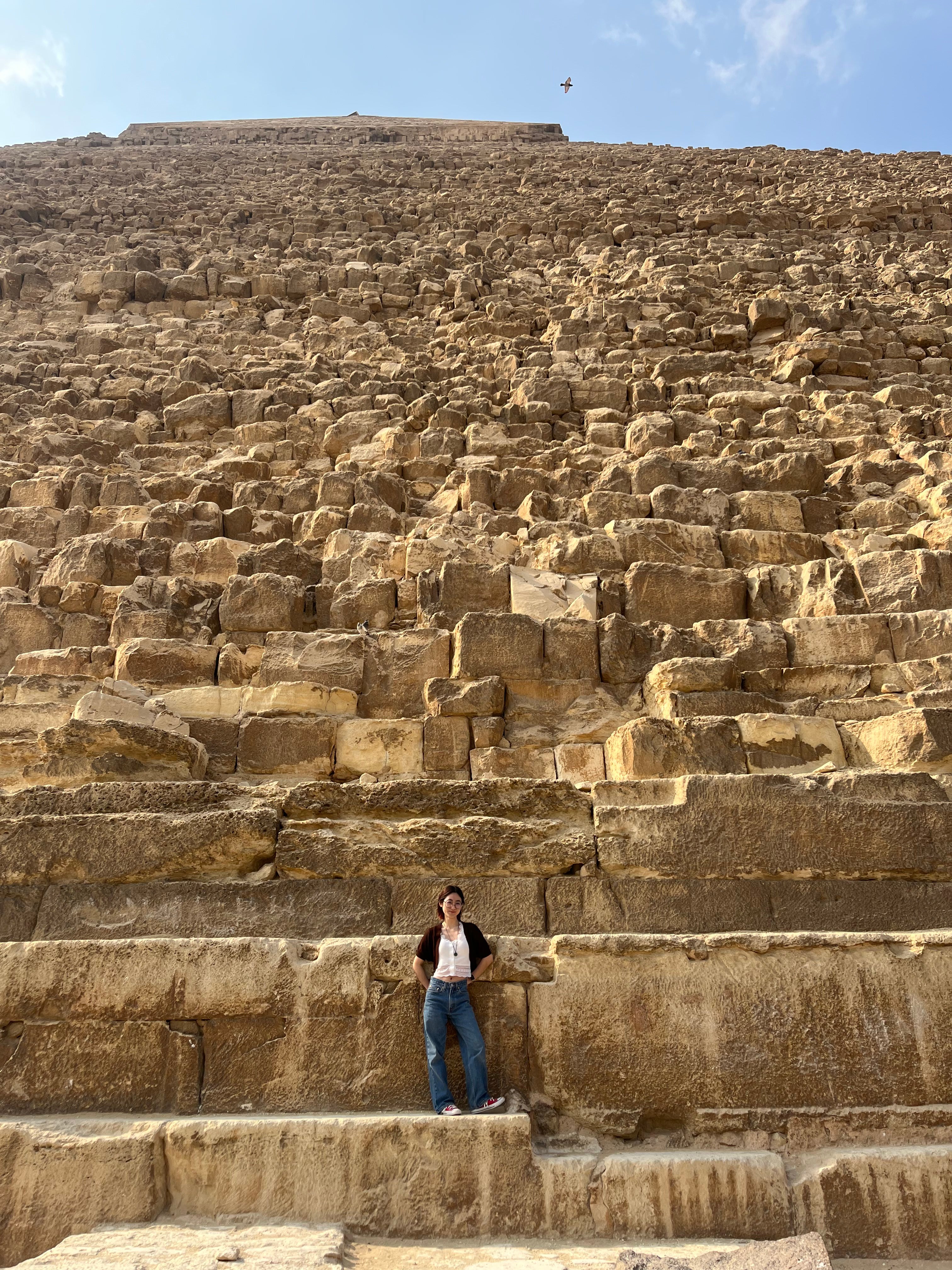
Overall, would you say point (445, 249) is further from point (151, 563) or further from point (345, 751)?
point (345, 751)

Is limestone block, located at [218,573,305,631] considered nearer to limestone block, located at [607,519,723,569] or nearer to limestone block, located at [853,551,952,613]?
limestone block, located at [607,519,723,569]

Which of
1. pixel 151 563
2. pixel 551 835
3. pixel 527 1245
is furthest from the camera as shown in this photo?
pixel 151 563

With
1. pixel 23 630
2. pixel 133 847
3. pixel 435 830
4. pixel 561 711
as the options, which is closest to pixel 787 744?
pixel 561 711

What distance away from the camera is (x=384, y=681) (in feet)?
17.9

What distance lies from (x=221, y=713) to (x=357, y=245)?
9581mm

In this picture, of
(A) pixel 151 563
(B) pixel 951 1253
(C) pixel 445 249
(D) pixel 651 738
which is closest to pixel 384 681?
(D) pixel 651 738

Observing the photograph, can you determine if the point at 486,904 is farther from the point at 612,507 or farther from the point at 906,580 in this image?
the point at 612,507

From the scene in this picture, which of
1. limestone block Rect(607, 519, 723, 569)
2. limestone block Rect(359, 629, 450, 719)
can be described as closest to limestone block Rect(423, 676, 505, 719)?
limestone block Rect(359, 629, 450, 719)

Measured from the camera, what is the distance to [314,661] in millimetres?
5516

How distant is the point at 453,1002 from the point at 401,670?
2448 millimetres

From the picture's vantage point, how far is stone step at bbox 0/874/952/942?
3.83 m

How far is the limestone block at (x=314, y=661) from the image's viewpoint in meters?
5.44

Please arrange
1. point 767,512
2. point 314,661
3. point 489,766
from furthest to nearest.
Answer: point 767,512, point 314,661, point 489,766

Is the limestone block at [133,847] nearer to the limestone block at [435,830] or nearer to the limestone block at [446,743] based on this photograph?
the limestone block at [435,830]
